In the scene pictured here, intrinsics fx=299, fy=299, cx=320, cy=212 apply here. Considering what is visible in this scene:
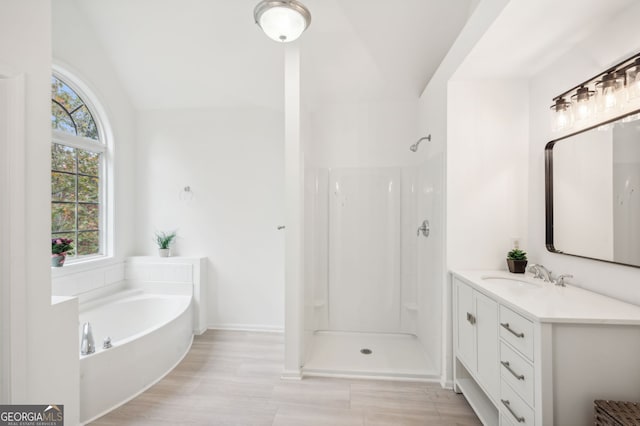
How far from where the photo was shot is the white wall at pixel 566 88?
1418 millimetres

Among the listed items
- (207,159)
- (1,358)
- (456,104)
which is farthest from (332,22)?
(1,358)

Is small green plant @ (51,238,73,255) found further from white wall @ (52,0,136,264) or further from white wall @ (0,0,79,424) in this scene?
white wall @ (0,0,79,424)

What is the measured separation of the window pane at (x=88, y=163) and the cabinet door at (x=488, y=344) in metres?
3.53

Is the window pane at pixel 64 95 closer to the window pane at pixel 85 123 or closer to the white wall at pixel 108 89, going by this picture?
the window pane at pixel 85 123

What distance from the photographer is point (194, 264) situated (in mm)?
3119

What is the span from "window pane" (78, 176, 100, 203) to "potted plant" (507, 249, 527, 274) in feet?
12.2

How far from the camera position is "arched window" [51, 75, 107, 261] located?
2664 millimetres

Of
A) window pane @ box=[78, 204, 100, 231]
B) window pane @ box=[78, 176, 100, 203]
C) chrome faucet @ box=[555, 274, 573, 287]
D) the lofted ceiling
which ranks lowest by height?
chrome faucet @ box=[555, 274, 573, 287]

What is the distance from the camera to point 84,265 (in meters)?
2.75

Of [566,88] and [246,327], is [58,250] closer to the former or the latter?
[246,327]

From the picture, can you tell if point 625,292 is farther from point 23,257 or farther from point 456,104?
point 23,257

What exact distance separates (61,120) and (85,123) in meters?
0.23

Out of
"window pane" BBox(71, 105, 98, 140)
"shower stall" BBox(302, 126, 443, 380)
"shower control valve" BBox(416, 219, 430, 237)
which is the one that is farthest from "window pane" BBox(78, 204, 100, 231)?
"shower control valve" BBox(416, 219, 430, 237)

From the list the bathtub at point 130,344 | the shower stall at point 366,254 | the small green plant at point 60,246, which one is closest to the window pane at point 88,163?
the small green plant at point 60,246
